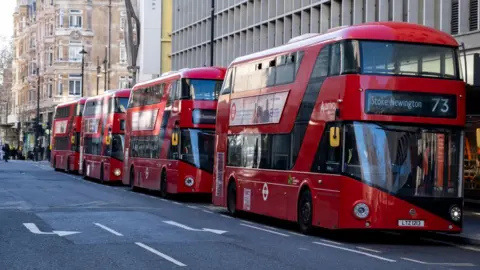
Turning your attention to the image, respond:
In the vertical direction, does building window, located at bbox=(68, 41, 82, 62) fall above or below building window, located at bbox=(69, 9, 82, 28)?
below

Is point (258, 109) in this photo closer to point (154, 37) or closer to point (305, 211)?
point (305, 211)

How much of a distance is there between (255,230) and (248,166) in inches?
143

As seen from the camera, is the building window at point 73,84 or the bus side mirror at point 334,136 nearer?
the bus side mirror at point 334,136

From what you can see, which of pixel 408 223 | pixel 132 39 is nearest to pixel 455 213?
pixel 408 223

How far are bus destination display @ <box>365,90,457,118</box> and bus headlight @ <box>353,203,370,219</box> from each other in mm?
1692

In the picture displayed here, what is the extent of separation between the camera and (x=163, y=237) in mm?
19953

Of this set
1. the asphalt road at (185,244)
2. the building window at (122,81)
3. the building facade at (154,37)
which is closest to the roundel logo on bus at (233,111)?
the asphalt road at (185,244)

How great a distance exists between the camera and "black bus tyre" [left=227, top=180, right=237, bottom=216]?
27.5m

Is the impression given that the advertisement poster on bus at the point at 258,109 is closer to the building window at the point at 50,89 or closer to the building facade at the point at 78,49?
the building facade at the point at 78,49

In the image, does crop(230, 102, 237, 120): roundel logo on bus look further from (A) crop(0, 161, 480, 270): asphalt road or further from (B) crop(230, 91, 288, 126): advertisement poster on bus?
(A) crop(0, 161, 480, 270): asphalt road

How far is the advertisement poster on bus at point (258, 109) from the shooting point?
23797mm

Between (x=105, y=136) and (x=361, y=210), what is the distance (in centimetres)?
3078

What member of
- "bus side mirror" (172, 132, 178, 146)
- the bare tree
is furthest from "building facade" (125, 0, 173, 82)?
"bus side mirror" (172, 132, 178, 146)

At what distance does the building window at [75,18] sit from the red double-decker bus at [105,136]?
52.2m
